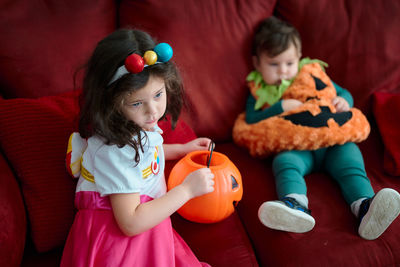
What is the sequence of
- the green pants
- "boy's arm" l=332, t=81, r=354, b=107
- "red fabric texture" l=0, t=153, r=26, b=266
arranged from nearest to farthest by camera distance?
"red fabric texture" l=0, t=153, r=26, b=266 < the green pants < "boy's arm" l=332, t=81, r=354, b=107

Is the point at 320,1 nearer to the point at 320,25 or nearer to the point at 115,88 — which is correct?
the point at 320,25

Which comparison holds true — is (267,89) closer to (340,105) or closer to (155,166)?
(340,105)

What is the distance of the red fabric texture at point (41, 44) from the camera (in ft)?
4.21

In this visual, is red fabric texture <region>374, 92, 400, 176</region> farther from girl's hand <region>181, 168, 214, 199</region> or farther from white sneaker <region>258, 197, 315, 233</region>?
girl's hand <region>181, 168, 214, 199</region>

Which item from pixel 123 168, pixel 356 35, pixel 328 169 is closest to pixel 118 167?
pixel 123 168

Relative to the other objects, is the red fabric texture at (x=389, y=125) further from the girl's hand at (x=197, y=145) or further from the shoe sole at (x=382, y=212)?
the girl's hand at (x=197, y=145)

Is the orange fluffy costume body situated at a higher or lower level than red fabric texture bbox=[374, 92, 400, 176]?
higher

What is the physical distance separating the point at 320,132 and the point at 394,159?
0.34 metres

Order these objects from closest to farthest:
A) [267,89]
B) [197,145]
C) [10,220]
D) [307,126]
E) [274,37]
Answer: [10,220], [197,145], [307,126], [274,37], [267,89]

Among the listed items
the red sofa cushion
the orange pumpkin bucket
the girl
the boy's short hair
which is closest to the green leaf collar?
the boy's short hair

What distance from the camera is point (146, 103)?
92cm

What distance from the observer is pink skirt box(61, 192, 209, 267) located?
91 centimetres

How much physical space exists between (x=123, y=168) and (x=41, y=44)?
769 millimetres

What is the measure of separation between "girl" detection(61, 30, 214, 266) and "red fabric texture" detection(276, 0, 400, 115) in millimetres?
996
